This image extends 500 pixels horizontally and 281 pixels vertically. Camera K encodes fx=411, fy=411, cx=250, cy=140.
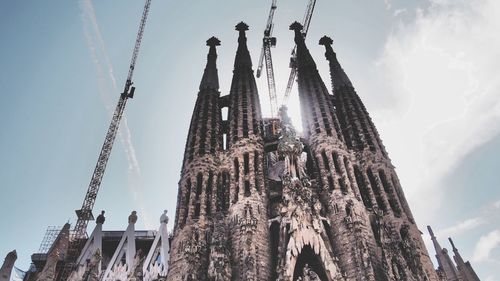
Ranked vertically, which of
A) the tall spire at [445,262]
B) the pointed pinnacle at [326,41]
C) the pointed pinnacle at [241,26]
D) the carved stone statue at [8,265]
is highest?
the pointed pinnacle at [241,26]

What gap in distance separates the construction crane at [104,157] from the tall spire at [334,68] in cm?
2661

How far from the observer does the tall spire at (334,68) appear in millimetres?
39250

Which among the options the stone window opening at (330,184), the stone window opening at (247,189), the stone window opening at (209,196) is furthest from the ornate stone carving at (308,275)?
the stone window opening at (209,196)

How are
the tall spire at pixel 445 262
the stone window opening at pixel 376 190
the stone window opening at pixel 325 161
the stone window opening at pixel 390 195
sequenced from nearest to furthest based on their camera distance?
1. the stone window opening at pixel 390 195
2. the stone window opening at pixel 376 190
3. the stone window opening at pixel 325 161
4. the tall spire at pixel 445 262

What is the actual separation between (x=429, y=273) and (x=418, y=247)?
1.68 metres

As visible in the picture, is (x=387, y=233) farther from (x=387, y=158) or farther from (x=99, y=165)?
(x=99, y=165)

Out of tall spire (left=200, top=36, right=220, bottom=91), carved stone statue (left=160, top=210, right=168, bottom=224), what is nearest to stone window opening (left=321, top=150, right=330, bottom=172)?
carved stone statue (left=160, top=210, right=168, bottom=224)

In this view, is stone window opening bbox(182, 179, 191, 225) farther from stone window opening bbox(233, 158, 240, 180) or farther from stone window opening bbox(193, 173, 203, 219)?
stone window opening bbox(233, 158, 240, 180)

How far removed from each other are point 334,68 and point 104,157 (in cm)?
2843

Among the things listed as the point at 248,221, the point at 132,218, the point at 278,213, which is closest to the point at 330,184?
the point at 278,213

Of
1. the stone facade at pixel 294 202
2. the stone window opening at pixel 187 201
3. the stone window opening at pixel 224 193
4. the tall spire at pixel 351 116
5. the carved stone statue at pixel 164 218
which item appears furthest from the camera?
the tall spire at pixel 351 116

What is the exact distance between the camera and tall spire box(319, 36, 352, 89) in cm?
3925

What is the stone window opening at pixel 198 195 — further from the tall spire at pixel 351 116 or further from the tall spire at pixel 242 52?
the tall spire at pixel 242 52

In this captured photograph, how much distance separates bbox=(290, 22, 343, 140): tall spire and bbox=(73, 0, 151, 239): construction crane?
24.7 m
